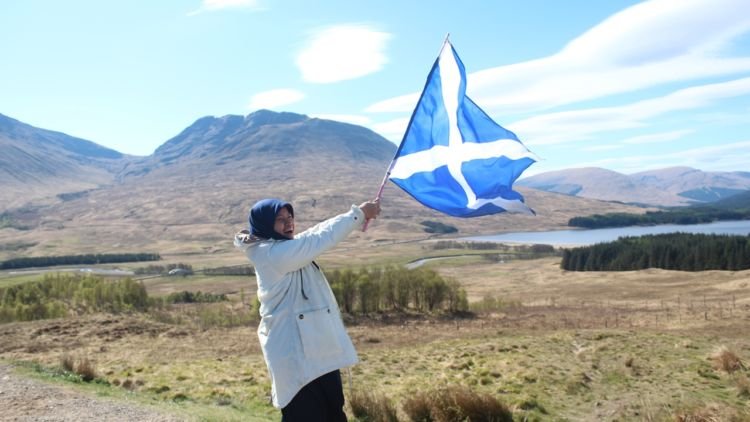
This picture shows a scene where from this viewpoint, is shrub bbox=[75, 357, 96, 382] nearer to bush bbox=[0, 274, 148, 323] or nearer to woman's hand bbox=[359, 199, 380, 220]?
Answer: woman's hand bbox=[359, 199, 380, 220]

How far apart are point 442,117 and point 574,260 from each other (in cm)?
10662

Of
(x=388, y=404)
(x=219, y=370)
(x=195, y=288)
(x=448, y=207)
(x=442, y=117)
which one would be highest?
(x=442, y=117)

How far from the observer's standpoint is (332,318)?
5.30 m

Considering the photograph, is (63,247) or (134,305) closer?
(134,305)

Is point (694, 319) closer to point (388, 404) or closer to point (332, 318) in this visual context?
point (388, 404)

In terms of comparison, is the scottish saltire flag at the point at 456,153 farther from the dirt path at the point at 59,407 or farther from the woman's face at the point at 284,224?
the dirt path at the point at 59,407

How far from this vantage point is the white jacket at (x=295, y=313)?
16.6 ft

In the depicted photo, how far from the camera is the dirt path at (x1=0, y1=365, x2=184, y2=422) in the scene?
9508 millimetres

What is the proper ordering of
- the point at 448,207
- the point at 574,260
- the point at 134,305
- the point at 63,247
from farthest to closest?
the point at 63,247 < the point at 574,260 < the point at 134,305 < the point at 448,207

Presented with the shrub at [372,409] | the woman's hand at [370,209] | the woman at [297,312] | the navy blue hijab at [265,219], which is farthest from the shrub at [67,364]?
the woman's hand at [370,209]

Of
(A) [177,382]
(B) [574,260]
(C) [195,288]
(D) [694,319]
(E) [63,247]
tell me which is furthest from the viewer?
(E) [63,247]

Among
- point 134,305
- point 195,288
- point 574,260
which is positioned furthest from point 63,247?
point 574,260

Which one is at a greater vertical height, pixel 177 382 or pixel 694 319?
pixel 177 382

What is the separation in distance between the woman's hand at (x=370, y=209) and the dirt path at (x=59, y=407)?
244 inches
